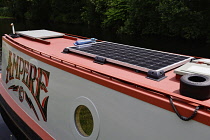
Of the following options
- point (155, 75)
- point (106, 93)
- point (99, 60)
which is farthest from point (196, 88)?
point (99, 60)

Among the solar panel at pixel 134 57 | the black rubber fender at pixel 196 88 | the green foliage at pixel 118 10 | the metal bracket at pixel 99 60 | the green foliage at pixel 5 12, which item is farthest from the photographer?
the green foliage at pixel 5 12

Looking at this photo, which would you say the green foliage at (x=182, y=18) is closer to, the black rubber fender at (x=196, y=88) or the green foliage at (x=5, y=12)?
the black rubber fender at (x=196, y=88)

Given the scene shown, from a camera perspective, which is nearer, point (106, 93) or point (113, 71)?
point (106, 93)

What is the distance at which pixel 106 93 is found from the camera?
3656 millimetres

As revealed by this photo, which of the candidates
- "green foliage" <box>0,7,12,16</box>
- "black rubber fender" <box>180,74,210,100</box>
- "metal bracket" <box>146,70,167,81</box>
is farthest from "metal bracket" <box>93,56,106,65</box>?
"green foliage" <box>0,7,12,16</box>

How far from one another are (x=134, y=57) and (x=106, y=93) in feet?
4.24

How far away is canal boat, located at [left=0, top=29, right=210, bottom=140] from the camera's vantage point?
2.81m

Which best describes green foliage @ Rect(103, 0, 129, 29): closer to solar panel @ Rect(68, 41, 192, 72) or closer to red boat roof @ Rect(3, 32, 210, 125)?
red boat roof @ Rect(3, 32, 210, 125)

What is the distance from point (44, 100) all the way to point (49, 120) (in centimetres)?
47

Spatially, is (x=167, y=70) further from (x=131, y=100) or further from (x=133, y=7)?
(x=133, y=7)

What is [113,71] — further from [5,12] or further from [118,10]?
[5,12]

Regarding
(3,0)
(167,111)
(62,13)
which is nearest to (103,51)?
(167,111)

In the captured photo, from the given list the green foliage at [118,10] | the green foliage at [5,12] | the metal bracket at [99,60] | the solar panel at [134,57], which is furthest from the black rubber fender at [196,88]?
the green foliage at [5,12]

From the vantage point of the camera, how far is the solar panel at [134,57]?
161 inches
